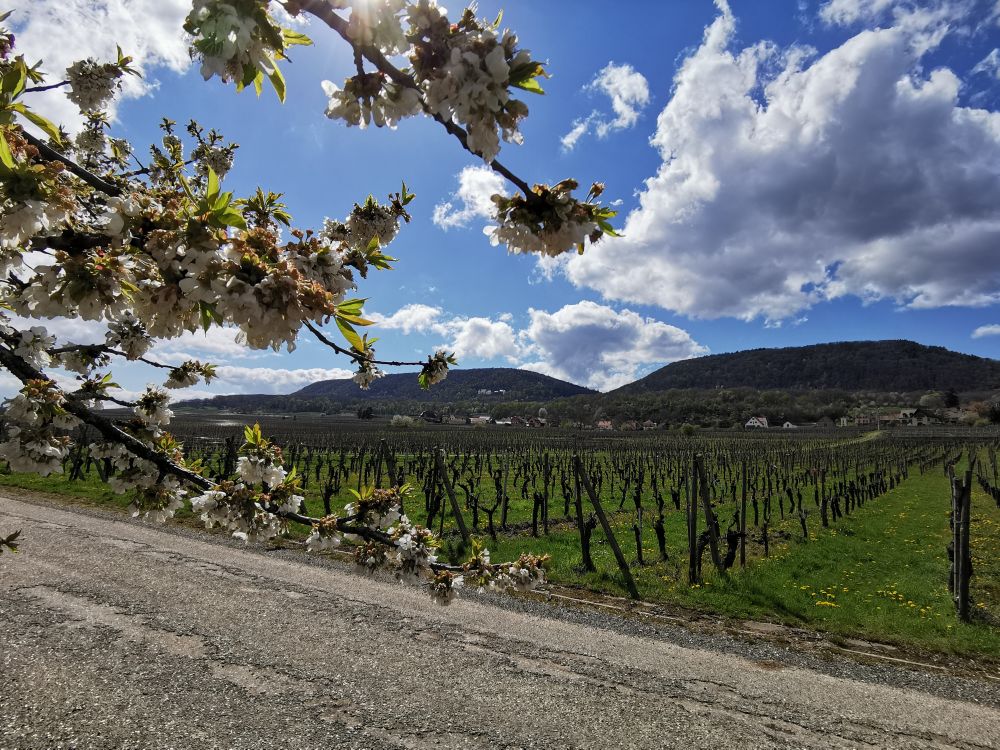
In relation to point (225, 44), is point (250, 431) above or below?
below

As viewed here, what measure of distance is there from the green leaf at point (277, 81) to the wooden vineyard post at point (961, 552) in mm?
12565

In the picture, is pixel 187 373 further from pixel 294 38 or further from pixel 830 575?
pixel 830 575

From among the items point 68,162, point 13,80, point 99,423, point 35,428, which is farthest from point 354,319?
point 35,428

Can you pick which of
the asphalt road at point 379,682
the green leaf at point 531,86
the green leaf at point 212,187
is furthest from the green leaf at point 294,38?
the asphalt road at point 379,682

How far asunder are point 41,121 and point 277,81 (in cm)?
69

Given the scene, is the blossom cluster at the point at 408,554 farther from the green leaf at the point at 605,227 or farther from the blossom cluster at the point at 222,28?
the blossom cluster at the point at 222,28

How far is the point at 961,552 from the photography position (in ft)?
31.5

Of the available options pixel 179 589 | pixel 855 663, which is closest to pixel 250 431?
pixel 179 589

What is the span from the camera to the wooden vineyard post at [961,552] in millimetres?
9461

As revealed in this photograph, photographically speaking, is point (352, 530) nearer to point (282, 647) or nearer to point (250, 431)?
point (250, 431)

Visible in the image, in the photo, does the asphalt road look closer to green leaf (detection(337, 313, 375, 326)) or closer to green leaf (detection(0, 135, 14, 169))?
green leaf (detection(337, 313, 375, 326))

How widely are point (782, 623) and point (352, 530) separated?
9.00 meters

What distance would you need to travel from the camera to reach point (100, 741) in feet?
14.9

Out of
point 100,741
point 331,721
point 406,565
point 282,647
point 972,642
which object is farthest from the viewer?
point 972,642
